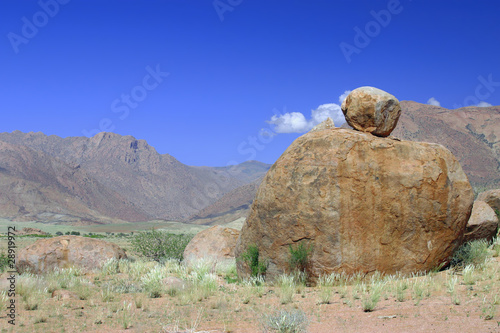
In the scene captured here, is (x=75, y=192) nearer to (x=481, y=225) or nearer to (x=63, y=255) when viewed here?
(x=63, y=255)

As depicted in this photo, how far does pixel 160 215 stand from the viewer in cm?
17475

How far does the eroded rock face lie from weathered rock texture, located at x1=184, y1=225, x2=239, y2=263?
164 inches

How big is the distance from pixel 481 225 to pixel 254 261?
7.08 metres

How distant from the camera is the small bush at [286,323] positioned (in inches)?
286

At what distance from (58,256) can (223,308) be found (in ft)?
29.2

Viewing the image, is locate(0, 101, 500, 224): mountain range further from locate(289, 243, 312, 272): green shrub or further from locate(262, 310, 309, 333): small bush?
locate(262, 310, 309, 333): small bush

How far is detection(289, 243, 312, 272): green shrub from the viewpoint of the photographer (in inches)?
432

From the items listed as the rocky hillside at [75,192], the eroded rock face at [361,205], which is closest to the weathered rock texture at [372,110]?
the eroded rock face at [361,205]

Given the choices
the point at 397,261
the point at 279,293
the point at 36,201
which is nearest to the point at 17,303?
the point at 279,293

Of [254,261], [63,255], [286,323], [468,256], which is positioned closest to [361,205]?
[254,261]

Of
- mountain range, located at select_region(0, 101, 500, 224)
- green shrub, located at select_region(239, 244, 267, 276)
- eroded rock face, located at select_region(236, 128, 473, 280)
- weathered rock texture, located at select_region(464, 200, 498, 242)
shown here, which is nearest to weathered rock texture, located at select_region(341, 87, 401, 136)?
eroded rock face, located at select_region(236, 128, 473, 280)

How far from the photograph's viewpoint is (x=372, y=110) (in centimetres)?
1177

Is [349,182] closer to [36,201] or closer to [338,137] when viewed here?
[338,137]

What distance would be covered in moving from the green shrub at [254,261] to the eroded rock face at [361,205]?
172 mm
